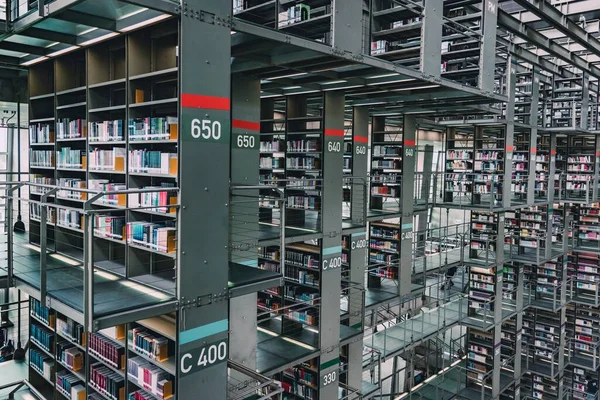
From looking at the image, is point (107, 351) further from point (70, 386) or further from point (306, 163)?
point (306, 163)

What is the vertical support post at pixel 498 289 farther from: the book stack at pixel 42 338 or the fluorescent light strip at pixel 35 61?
the fluorescent light strip at pixel 35 61

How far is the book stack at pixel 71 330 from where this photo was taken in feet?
14.7

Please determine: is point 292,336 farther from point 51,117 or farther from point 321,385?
point 51,117

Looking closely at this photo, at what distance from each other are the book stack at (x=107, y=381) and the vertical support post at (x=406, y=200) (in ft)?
16.2

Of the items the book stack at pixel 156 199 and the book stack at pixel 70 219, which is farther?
the book stack at pixel 70 219

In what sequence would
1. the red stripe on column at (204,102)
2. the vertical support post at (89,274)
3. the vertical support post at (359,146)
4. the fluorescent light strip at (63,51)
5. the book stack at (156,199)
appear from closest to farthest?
1. the vertical support post at (89,274)
2. the red stripe on column at (204,102)
3. the book stack at (156,199)
4. the fluorescent light strip at (63,51)
5. the vertical support post at (359,146)

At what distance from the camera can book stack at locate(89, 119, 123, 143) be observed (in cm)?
401

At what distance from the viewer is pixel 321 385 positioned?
5.95 m

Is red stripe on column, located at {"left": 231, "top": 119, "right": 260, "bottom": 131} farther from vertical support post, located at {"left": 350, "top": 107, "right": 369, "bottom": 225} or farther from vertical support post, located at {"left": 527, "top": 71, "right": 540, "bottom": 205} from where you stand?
vertical support post, located at {"left": 527, "top": 71, "right": 540, "bottom": 205}

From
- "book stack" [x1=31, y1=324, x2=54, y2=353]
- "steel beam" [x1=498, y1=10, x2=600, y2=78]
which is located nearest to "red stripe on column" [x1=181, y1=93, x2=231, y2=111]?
"book stack" [x1=31, y1=324, x2=54, y2=353]

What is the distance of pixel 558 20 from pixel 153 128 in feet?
20.5

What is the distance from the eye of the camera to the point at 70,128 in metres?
4.66

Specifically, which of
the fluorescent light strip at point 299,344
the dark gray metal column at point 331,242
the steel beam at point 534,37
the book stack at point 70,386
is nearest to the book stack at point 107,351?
the book stack at point 70,386

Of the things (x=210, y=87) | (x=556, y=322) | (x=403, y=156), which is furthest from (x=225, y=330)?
(x=556, y=322)
